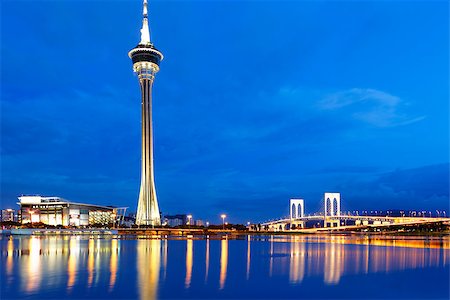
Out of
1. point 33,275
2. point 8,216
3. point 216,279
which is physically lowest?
point 8,216

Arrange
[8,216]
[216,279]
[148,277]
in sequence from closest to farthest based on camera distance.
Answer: [216,279] → [148,277] → [8,216]

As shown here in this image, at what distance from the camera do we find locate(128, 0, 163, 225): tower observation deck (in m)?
122

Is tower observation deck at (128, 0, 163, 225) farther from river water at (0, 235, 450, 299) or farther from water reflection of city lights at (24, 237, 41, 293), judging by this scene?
water reflection of city lights at (24, 237, 41, 293)

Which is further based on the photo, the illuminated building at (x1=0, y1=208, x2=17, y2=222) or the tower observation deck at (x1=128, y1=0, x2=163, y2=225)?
the illuminated building at (x1=0, y1=208, x2=17, y2=222)

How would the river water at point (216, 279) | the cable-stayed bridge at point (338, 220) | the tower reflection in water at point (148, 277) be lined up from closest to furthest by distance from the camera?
the tower reflection in water at point (148, 277)
the river water at point (216, 279)
the cable-stayed bridge at point (338, 220)

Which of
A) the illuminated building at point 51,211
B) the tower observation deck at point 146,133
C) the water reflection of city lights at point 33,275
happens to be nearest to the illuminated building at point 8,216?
the illuminated building at point 51,211

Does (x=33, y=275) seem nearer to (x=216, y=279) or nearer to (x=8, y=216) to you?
(x=216, y=279)

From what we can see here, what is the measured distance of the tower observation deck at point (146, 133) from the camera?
12231 cm

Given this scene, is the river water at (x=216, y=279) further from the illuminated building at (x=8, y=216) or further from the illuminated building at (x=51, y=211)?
the illuminated building at (x=8, y=216)

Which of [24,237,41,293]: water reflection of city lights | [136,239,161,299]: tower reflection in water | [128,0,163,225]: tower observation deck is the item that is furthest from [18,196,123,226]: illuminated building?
[136,239,161,299]: tower reflection in water

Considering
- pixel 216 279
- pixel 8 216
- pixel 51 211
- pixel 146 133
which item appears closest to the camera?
pixel 216 279

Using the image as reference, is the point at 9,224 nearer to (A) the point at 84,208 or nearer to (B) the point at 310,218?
(A) the point at 84,208

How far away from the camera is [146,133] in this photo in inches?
5123

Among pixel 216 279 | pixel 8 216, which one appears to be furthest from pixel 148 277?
pixel 8 216
